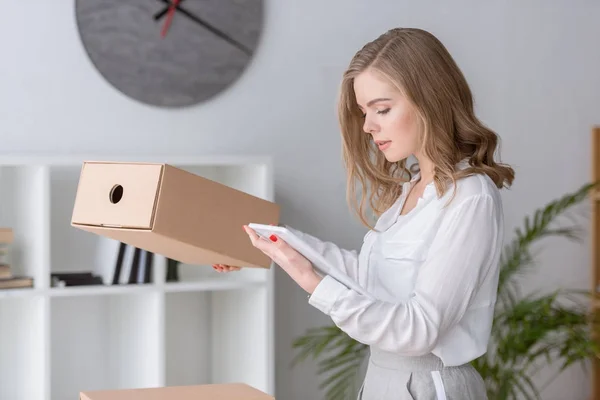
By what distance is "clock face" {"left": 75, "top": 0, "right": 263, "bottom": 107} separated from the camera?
302 cm

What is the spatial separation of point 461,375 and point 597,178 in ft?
7.91

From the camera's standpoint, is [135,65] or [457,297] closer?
[457,297]

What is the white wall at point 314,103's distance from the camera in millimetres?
2967

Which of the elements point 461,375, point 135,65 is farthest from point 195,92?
point 461,375

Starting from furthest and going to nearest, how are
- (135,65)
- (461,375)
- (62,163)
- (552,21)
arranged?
(552,21) < (135,65) < (62,163) < (461,375)

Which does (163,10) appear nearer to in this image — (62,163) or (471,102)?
(62,163)

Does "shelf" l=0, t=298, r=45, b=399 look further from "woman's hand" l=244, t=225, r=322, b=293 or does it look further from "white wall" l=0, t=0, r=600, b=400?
"woman's hand" l=244, t=225, r=322, b=293

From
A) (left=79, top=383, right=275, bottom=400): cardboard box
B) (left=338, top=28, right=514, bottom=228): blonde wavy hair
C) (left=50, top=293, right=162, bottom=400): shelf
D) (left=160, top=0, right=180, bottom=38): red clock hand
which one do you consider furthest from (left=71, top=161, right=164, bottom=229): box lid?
(left=160, top=0, right=180, bottom=38): red clock hand

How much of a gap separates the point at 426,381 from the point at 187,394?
1.53ft

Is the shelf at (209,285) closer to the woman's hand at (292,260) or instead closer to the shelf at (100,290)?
the shelf at (100,290)

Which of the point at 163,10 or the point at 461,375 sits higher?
the point at 163,10

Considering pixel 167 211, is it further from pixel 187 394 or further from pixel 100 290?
pixel 100 290

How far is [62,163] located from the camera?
8.82ft

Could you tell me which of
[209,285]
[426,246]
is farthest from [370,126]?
[209,285]
